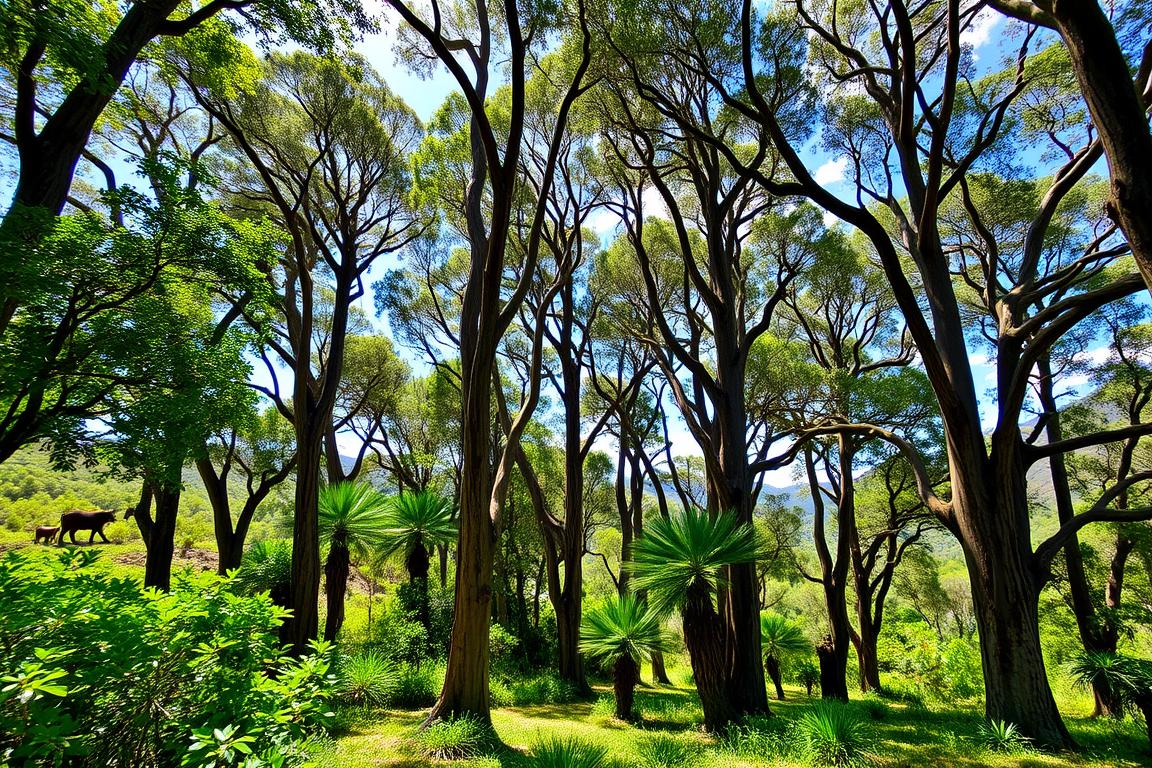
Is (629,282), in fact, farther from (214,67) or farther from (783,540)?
(783,540)

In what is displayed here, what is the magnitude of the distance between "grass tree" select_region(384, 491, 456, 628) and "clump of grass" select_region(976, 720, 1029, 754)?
8041 mm

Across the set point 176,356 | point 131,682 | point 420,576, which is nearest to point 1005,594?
point 131,682

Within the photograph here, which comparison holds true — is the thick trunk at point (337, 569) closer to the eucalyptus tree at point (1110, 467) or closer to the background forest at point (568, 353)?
the background forest at point (568, 353)

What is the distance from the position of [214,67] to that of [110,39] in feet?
8.39

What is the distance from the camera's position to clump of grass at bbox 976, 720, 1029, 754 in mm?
4398

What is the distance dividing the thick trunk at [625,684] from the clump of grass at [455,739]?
2.83 meters

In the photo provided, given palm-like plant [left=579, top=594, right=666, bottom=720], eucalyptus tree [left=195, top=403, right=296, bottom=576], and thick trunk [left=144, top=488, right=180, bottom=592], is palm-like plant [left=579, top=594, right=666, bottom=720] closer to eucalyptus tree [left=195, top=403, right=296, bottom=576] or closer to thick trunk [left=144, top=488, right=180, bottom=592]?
eucalyptus tree [left=195, top=403, right=296, bottom=576]

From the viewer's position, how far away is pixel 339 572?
8695 millimetres

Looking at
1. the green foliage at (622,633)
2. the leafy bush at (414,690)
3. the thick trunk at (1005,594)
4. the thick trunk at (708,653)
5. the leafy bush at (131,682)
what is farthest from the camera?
the green foliage at (622,633)

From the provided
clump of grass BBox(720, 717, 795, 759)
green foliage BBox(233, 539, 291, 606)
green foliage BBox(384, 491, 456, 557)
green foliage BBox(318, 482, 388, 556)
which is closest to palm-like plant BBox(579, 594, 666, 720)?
clump of grass BBox(720, 717, 795, 759)

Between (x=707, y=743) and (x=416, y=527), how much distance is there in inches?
250

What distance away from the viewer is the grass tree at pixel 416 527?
9305 mm

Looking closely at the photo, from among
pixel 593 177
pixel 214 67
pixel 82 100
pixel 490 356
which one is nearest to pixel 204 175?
pixel 82 100

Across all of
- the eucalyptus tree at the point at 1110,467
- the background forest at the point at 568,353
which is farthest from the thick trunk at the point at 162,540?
the eucalyptus tree at the point at 1110,467
